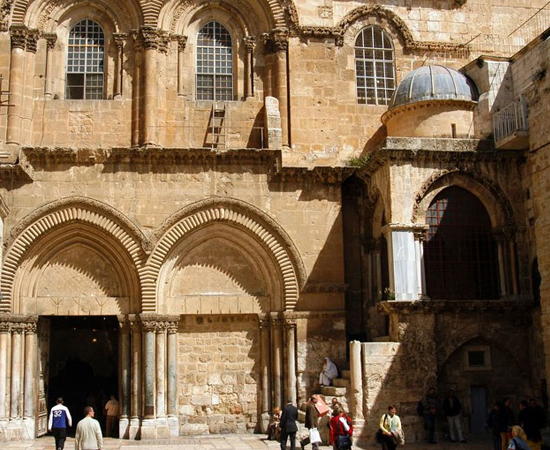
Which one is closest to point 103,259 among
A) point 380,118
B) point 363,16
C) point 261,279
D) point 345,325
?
point 261,279

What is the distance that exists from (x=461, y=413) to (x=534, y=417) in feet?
12.6

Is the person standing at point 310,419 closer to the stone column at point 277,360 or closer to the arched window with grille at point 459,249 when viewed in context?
the stone column at point 277,360

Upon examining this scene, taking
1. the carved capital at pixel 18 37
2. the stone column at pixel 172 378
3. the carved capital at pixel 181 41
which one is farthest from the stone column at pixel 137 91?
the stone column at pixel 172 378

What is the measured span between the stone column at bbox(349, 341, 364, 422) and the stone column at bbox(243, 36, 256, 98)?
8.11m

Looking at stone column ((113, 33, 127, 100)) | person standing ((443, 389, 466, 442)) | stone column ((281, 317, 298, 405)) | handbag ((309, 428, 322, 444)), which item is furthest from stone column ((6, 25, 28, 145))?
person standing ((443, 389, 466, 442))

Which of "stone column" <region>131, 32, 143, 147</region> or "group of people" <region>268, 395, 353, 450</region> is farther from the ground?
"stone column" <region>131, 32, 143, 147</region>

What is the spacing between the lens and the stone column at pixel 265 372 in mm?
20688

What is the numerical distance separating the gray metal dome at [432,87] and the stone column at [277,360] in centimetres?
677

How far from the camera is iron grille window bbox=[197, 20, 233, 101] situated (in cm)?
2272

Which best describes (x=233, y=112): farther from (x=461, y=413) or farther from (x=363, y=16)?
(x=461, y=413)

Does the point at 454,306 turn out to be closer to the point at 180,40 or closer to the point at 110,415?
the point at 110,415

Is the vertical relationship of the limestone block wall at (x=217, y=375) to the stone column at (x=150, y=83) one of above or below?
below

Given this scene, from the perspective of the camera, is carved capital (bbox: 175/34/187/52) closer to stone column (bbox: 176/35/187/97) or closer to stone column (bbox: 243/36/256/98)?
stone column (bbox: 176/35/187/97)

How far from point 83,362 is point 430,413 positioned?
1470 centimetres
